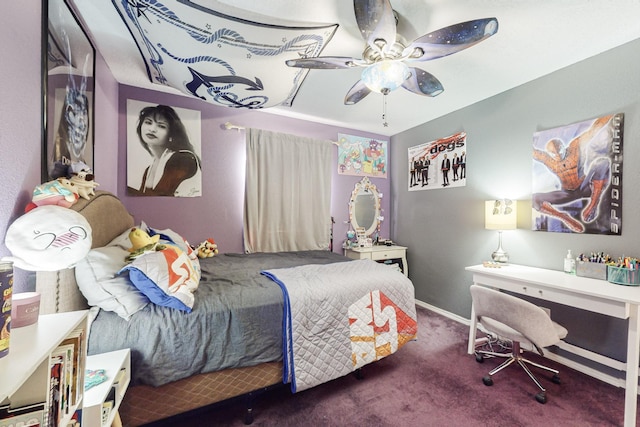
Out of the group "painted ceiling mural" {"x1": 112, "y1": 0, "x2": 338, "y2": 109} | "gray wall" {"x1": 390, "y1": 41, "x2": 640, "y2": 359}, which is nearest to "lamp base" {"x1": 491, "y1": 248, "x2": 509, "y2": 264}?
"gray wall" {"x1": 390, "y1": 41, "x2": 640, "y2": 359}

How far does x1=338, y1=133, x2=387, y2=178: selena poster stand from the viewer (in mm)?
3785

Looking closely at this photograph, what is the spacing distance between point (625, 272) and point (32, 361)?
2.99 m

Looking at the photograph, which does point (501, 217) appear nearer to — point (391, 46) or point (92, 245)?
point (391, 46)

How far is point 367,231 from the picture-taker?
3.94 meters

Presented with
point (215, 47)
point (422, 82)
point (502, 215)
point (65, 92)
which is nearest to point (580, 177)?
point (502, 215)

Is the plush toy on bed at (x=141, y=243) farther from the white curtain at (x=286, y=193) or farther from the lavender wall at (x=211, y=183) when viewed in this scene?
the white curtain at (x=286, y=193)

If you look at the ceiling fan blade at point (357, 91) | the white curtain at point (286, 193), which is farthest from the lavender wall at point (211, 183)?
the ceiling fan blade at point (357, 91)

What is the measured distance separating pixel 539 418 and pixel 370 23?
8.22 feet

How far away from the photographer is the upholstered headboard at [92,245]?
107 cm

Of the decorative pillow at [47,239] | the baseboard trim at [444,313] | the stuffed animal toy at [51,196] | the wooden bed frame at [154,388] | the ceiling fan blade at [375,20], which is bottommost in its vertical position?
the baseboard trim at [444,313]

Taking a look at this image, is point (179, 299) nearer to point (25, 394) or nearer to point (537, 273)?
point (25, 394)

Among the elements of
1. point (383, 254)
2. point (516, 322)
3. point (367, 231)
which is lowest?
point (516, 322)

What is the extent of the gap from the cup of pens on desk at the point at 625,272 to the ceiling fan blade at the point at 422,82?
175 centimetres

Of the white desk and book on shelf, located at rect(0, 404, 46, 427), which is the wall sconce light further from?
book on shelf, located at rect(0, 404, 46, 427)
